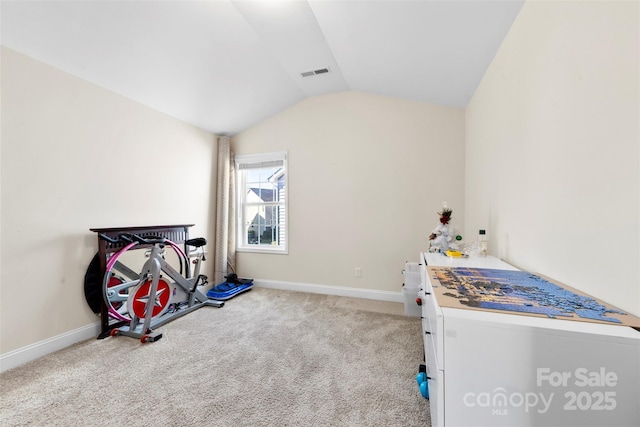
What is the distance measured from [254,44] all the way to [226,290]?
114 inches

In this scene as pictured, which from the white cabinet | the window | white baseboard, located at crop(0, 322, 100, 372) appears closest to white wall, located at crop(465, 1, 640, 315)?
the white cabinet

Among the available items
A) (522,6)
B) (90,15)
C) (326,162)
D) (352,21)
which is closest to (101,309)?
(90,15)

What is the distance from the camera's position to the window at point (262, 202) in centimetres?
371

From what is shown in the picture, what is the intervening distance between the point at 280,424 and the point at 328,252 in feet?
7.24

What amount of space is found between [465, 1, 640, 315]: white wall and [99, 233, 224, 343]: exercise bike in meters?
2.92

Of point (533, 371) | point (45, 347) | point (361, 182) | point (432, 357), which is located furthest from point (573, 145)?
point (45, 347)

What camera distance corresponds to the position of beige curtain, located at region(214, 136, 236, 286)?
12.0ft

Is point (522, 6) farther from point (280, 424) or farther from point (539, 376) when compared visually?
point (280, 424)

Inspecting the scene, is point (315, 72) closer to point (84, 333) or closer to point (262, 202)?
point (262, 202)

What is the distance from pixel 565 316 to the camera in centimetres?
75

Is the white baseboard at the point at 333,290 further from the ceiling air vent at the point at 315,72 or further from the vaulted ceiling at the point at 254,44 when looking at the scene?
the ceiling air vent at the point at 315,72

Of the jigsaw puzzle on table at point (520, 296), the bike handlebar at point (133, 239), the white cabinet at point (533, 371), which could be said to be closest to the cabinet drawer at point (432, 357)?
the white cabinet at point (533, 371)

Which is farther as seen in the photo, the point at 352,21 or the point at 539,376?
the point at 352,21

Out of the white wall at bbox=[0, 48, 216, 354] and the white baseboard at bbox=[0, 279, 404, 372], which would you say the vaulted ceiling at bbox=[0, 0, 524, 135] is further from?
the white baseboard at bbox=[0, 279, 404, 372]
